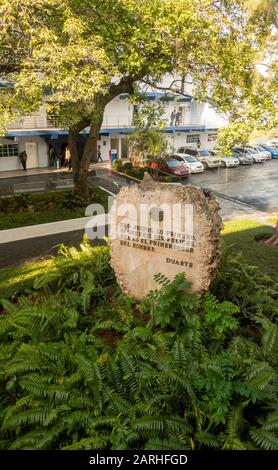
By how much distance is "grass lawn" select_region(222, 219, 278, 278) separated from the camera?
36.1 ft

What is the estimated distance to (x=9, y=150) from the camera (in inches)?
1016

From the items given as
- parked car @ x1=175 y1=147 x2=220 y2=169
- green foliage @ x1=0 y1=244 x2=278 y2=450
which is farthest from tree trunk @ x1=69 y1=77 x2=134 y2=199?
parked car @ x1=175 y1=147 x2=220 y2=169

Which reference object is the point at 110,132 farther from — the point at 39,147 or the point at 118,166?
the point at 39,147

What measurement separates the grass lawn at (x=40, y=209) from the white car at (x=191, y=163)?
11.1 meters

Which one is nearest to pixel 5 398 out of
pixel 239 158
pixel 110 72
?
pixel 110 72

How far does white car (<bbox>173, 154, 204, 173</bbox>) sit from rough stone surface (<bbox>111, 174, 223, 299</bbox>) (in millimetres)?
20271

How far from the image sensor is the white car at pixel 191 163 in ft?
88.2

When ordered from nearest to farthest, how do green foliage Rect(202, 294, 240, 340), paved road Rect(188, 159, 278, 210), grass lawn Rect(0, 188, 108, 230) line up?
1. green foliage Rect(202, 294, 240, 340)
2. grass lawn Rect(0, 188, 108, 230)
3. paved road Rect(188, 159, 278, 210)

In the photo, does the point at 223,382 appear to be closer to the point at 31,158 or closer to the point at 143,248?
the point at 143,248

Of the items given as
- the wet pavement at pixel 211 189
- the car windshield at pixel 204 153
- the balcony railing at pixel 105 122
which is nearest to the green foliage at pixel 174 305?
the wet pavement at pixel 211 189

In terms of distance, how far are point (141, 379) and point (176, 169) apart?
21.5 metres

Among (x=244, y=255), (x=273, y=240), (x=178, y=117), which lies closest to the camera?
(x=244, y=255)

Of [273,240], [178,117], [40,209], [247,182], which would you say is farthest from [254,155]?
[40,209]

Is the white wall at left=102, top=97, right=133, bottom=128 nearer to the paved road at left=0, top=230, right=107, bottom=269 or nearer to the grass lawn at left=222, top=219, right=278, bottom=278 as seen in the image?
the grass lawn at left=222, top=219, right=278, bottom=278
